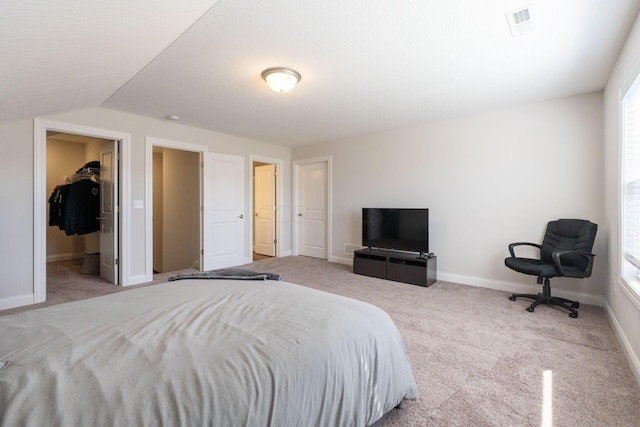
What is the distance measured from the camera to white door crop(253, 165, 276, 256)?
6418 millimetres

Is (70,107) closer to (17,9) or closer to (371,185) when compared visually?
(17,9)

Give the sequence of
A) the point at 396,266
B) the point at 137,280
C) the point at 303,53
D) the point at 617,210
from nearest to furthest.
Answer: the point at 303,53 → the point at 617,210 → the point at 137,280 → the point at 396,266

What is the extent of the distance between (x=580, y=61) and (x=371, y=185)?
3.05 meters

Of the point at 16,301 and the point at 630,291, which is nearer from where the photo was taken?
the point at 630,291

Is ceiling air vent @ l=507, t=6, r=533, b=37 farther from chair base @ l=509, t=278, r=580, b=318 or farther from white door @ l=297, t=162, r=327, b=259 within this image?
white door @ l=297, t=162, r=327, b=259

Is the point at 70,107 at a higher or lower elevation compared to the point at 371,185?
higher

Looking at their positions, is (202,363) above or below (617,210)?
below

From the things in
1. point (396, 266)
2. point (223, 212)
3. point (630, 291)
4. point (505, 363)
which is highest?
point (223, 212)

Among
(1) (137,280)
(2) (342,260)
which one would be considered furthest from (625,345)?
(1) (137,280)

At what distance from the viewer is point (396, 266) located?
4.35 metres

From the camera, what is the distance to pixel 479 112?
13.1ft

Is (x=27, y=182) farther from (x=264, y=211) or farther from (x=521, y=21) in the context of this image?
(x=521, y=21)

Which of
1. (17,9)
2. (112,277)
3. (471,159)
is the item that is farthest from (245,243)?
(17,9)

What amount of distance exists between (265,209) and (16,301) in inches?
164
